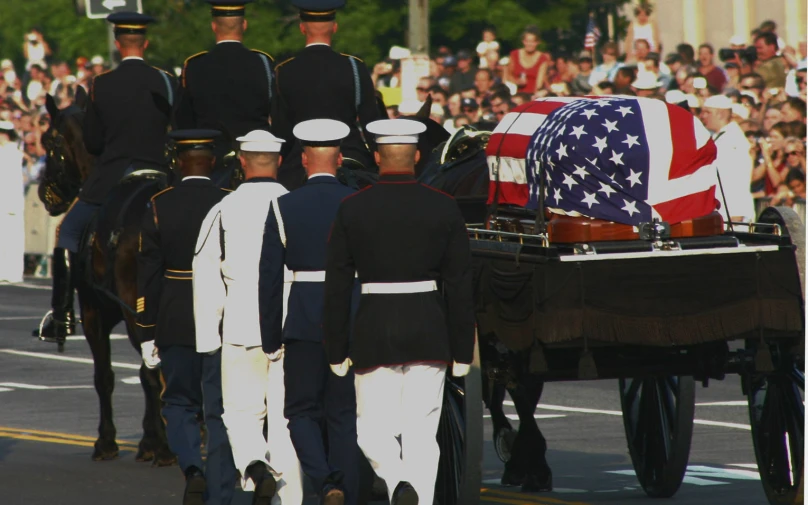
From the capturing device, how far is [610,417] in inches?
579

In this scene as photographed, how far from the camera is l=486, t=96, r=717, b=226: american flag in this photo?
9.84m

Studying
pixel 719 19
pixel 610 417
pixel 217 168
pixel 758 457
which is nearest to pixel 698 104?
pixel 610 417

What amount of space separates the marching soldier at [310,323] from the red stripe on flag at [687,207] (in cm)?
162

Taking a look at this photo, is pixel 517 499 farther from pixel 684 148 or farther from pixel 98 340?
pixel 98 340

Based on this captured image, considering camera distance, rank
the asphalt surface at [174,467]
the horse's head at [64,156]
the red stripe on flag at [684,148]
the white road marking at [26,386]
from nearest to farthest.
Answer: the red stripe on flag at [684,148], the asphalt surface at [174,467], the horse's head at [64,156], the white road marking at [26,386]

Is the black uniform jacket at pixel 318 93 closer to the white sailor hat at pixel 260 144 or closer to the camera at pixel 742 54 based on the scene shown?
the white sailor hat at pixel 260 144

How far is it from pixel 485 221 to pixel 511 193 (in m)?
0.30

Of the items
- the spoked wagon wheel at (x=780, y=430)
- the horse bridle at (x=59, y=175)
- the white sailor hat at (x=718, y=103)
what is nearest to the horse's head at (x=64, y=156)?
the horse bridle at (x=59, y=175)

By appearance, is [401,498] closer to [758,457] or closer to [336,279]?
[336,279]

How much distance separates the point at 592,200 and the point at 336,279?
1455mm

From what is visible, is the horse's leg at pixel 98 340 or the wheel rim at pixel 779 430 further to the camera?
the horse's leg at pixel 98 340

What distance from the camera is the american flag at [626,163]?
9.84 m

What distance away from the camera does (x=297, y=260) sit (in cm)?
982

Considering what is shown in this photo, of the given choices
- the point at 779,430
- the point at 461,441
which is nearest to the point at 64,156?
the point at 461,441
